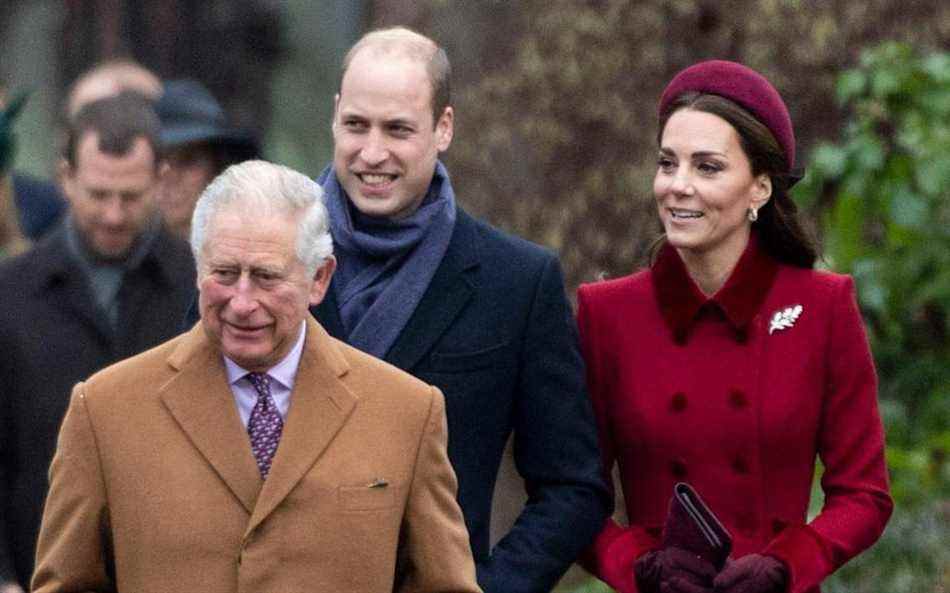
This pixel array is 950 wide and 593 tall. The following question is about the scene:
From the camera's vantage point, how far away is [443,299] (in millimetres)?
5695

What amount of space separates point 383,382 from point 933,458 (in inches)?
189

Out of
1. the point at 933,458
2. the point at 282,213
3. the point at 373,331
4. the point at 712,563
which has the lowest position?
the point at 933,458

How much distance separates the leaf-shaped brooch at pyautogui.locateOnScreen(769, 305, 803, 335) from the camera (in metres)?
5.71

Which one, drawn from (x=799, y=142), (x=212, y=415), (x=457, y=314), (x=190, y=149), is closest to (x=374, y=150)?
(x=457, y=314)

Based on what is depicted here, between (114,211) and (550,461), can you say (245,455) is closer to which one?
(550,461)

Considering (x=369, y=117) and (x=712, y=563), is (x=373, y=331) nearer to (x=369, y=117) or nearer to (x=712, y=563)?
(x=369, y=117)

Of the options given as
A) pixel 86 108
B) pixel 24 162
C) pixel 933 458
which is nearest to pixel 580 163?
pixel 933 458

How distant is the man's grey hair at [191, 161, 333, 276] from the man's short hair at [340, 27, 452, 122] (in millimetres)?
782

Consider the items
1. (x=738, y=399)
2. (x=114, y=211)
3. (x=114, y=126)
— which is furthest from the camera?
(x=114, y=126)

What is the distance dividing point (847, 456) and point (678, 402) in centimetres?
36

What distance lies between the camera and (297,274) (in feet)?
16.1

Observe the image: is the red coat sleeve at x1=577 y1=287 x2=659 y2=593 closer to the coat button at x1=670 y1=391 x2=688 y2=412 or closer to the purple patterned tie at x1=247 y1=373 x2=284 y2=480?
the coat button at x1=670 y1=391 x2=688 y2=412

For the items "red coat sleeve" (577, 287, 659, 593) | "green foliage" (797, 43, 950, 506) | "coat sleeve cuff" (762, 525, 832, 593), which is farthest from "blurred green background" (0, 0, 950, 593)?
"coat sleeve cuff" (762, 525, 832, 593)

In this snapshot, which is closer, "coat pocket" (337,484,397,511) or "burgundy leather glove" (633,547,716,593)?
"coat pocket" (337,484,397,511)
